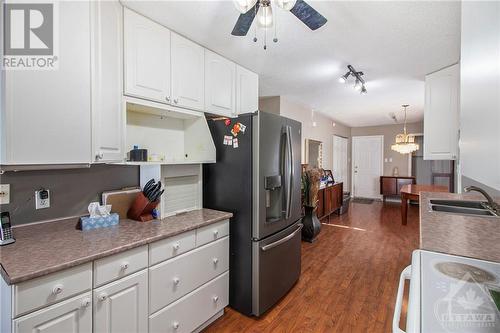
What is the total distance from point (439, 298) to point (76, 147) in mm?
1826

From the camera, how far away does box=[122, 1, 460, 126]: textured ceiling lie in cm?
169

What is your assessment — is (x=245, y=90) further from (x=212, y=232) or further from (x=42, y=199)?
(x=42, y=199)

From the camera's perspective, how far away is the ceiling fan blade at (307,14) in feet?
4.54

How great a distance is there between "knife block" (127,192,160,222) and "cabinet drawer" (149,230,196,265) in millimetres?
352

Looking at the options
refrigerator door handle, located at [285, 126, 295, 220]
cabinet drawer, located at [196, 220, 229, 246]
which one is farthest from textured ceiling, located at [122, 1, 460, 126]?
cabinet drawer, located at [196, 220, 229, 246]

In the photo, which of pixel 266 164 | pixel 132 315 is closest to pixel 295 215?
pixel 266 164

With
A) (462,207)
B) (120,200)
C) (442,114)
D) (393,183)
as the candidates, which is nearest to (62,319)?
(120,200)

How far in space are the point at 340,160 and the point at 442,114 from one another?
A: 14.6ft

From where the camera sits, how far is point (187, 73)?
2.05 meters

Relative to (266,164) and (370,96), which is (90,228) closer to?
(266,164)

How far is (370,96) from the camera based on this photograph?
4137 millimetres

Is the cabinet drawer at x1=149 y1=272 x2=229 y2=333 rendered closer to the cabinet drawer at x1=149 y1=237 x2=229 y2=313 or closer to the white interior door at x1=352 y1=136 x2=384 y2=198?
the cabinet drawer at x1=149 y1=237 x2=229 y2=313

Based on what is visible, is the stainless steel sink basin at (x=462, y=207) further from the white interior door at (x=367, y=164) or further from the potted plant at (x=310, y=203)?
the white interior door at (x=367, y=164)

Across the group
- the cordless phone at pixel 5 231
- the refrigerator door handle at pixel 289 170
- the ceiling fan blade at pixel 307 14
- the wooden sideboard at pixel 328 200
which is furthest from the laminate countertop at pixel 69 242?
the wooden sideboard at pixel 328 200
